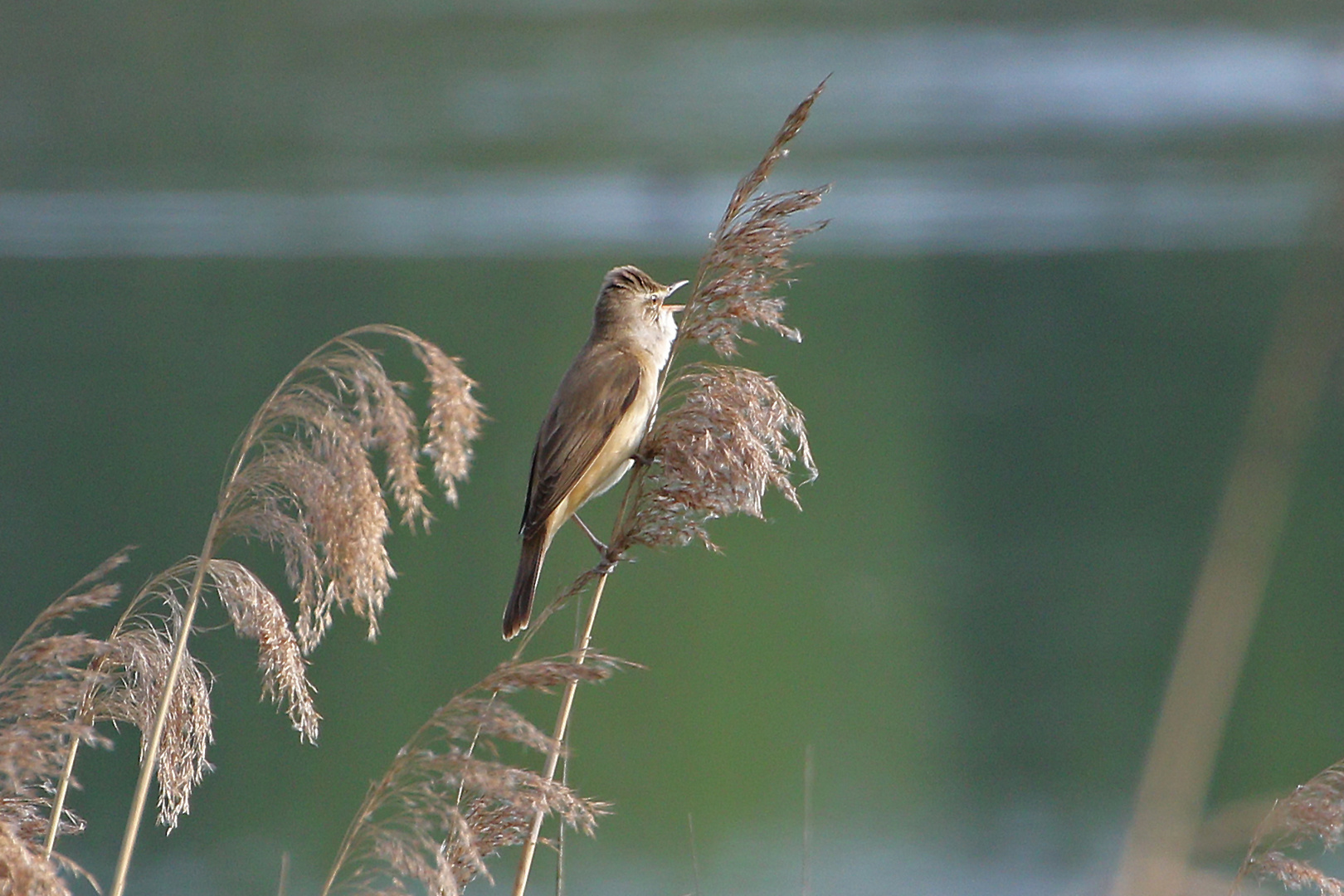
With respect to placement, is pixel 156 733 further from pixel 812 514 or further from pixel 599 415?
pixel 812 514

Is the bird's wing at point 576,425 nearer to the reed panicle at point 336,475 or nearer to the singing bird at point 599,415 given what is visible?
the singing bird at point 599,415

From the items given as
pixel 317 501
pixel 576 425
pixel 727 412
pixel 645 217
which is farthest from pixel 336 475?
pixel 645 217

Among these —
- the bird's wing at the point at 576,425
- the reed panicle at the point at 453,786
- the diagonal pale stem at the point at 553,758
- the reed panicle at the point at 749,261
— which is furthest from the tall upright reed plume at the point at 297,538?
the bird's wing at the point at 576,425

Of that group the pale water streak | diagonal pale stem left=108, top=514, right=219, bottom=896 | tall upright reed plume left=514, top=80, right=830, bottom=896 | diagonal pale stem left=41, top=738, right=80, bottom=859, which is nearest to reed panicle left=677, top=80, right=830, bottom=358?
tall upright reed plume left=514, top=80, right=830, bottom=896

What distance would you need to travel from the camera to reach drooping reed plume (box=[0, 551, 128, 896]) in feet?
4.99

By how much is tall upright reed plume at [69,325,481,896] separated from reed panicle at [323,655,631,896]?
0.68 feet

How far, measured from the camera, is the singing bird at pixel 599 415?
2.94 metres

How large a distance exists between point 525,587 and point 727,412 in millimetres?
756

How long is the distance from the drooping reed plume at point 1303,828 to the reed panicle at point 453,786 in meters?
0.91

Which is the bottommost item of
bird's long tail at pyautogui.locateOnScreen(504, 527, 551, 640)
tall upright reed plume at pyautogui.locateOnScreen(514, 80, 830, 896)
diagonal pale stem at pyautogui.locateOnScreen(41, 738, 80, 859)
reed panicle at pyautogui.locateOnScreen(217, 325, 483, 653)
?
diagonal pale stem at pyautogui.locateOnScreen(41, 738, 80, 859)

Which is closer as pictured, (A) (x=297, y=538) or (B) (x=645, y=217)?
(A) (x=297, y=538)

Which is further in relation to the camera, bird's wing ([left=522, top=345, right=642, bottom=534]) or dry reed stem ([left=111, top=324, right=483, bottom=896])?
bird's wing ([left=522, top=345, right=642, bottom=534])

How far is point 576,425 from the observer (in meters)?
3.02

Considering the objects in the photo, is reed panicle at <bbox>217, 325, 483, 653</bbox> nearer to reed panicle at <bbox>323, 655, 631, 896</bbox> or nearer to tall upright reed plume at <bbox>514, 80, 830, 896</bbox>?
reed panicle at <bbox>323, 655, 631, 896</bbox>
